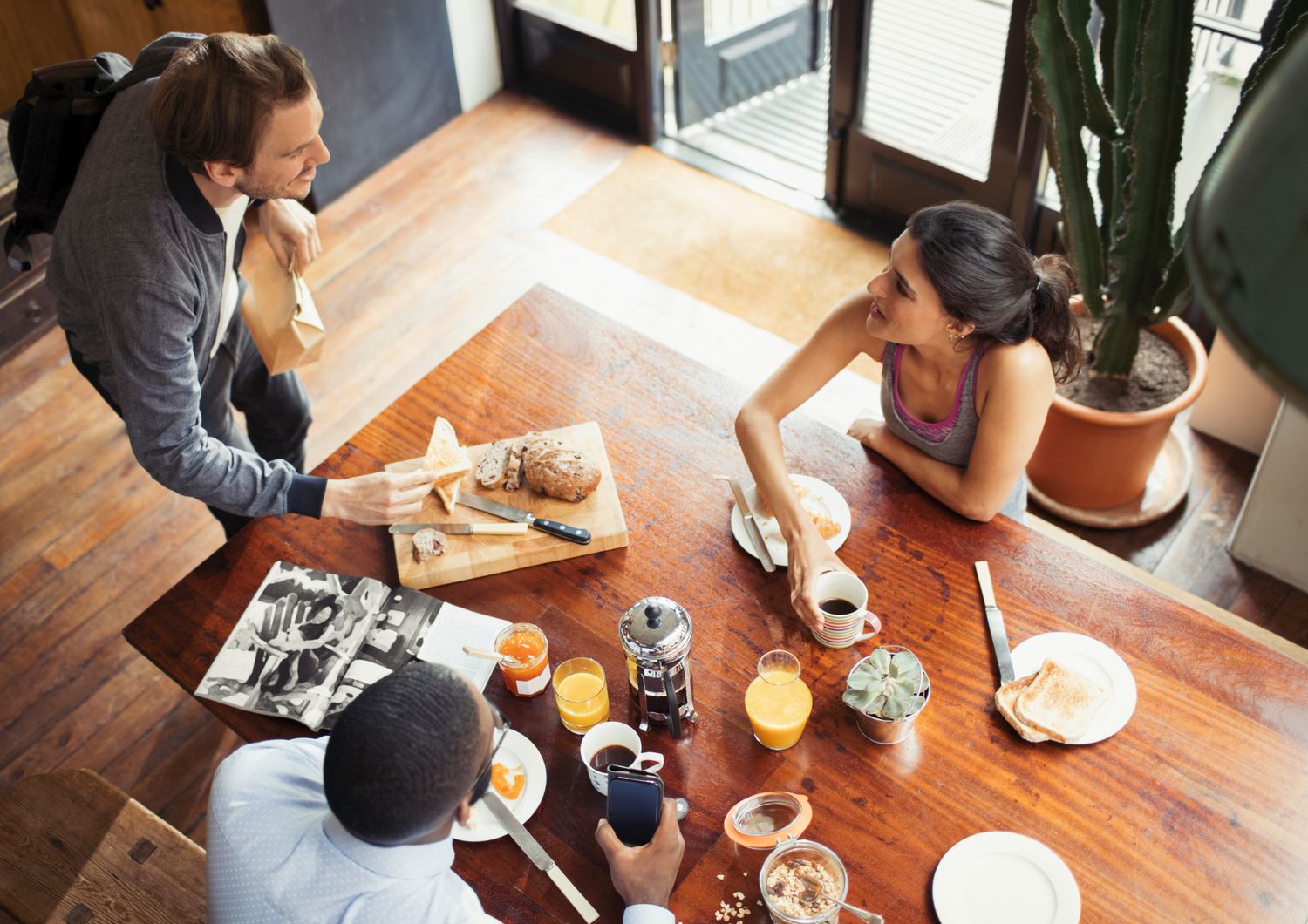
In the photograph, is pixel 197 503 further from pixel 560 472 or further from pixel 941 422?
pixel 941 422

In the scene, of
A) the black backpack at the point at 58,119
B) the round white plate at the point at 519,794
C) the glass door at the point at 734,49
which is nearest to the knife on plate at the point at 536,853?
the round white plate at the point at 519,794

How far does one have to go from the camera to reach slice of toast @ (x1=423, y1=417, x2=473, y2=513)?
1951mm

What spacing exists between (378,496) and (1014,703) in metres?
1.08

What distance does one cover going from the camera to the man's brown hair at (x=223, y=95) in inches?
68.5

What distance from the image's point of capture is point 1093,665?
1666mm

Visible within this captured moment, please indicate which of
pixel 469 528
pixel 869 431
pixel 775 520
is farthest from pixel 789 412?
pixel 469 528

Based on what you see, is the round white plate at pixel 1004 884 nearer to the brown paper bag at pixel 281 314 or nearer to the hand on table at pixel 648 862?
the hand on table at pixel 648 862

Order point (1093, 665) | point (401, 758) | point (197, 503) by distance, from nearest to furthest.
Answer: point (401, 758) < point (1093, 665) < point (197, 503)

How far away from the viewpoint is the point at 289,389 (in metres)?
2.69

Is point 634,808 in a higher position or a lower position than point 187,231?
lower

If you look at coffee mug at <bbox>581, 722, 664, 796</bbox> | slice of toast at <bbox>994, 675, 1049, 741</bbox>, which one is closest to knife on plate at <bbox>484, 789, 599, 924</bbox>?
coffee mug at <bbox>581, 722, 664, 796</bbox>

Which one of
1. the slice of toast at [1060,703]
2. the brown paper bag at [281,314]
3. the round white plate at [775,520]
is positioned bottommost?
the slice of toast at [1060,703]

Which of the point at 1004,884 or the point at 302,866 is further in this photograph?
the point at 1004,884

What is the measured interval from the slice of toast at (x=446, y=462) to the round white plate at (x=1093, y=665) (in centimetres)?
100
